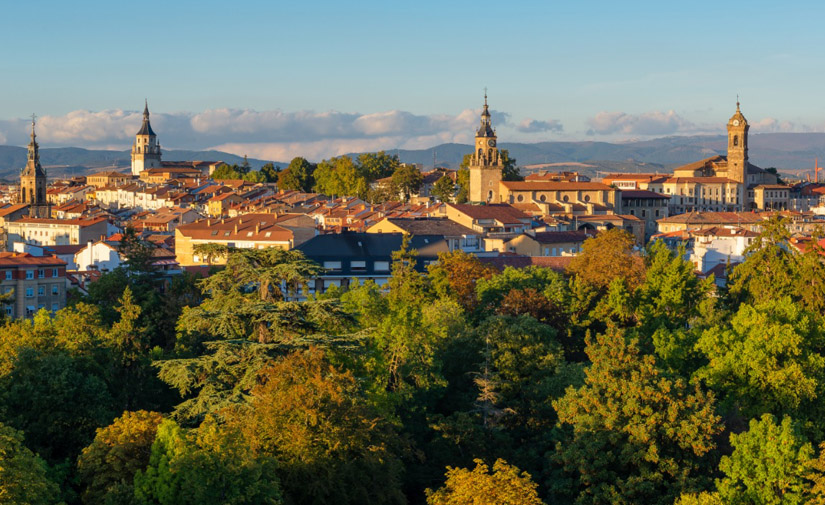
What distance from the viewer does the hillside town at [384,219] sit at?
5231 cm

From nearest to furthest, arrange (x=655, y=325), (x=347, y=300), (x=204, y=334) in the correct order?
(x=204, y=334) → (x=347, y=300) → (x=655, y=325)

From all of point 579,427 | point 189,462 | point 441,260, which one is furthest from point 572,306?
point 189,462

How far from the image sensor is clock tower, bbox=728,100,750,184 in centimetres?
12038

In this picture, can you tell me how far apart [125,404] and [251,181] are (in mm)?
96018

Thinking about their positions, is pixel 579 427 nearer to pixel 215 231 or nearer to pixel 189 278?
pixel 189 278

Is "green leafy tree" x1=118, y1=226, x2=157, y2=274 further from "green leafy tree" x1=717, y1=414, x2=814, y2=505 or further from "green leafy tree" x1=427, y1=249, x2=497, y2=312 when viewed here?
"green leafy tree" x1=717, y1=414, x2=814, y2=505

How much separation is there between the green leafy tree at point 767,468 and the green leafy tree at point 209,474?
8.74 m

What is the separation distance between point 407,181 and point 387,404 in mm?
80494

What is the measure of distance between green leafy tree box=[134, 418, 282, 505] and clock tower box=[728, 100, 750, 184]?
347ft

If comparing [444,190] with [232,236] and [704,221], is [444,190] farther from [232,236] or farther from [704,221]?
[232,236]

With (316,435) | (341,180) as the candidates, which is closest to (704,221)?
(341,180)

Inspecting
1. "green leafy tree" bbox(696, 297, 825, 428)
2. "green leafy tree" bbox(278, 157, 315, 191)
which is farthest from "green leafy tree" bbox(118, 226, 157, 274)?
"green leafy tree" bbox(278, 157, 315, 191)

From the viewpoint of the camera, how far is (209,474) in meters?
20.0

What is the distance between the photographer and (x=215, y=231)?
63.0 meters
